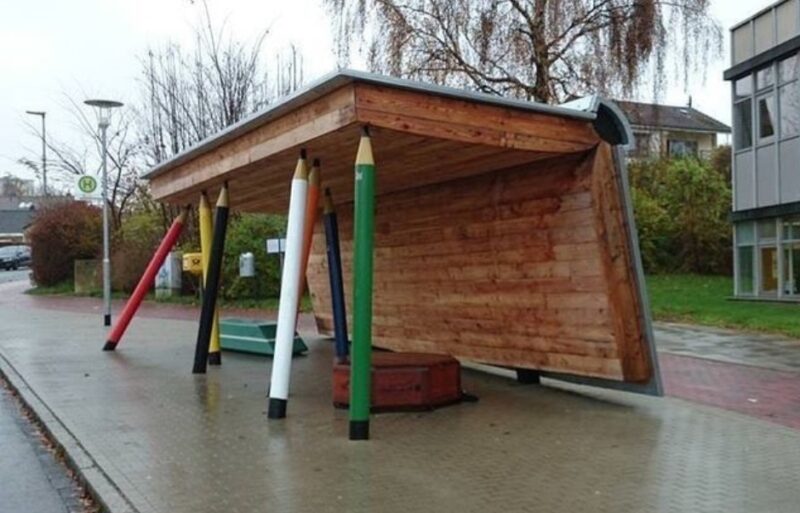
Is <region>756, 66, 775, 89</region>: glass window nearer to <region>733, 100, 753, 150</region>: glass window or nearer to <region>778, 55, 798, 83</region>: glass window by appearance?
<region>778, 55, 798, 83</region>: glass window

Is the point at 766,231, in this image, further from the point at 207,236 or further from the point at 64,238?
the point at 64,238

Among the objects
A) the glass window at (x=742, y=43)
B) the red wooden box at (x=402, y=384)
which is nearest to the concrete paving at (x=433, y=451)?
the red wooden box at (x=402, y=384)

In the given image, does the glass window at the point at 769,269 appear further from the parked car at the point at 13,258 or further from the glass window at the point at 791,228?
the parked car at the point at 13,258

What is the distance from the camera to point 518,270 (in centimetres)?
894

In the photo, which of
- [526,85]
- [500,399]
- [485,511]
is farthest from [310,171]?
[526,85]

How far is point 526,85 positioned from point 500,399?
11.0 meters

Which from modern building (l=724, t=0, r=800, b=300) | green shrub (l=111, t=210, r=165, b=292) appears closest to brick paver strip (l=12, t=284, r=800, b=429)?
modern building (l=724, t=0, r=800, b=300)

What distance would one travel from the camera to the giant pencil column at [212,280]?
10.4 metres

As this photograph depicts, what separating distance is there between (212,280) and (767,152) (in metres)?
17.2

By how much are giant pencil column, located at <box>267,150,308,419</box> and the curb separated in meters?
1.71

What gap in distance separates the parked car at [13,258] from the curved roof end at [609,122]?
184 ft

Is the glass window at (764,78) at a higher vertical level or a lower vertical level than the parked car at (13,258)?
higher

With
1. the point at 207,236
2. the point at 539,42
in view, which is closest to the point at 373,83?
the point at 207,236

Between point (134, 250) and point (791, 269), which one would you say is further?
point (134, 250)
